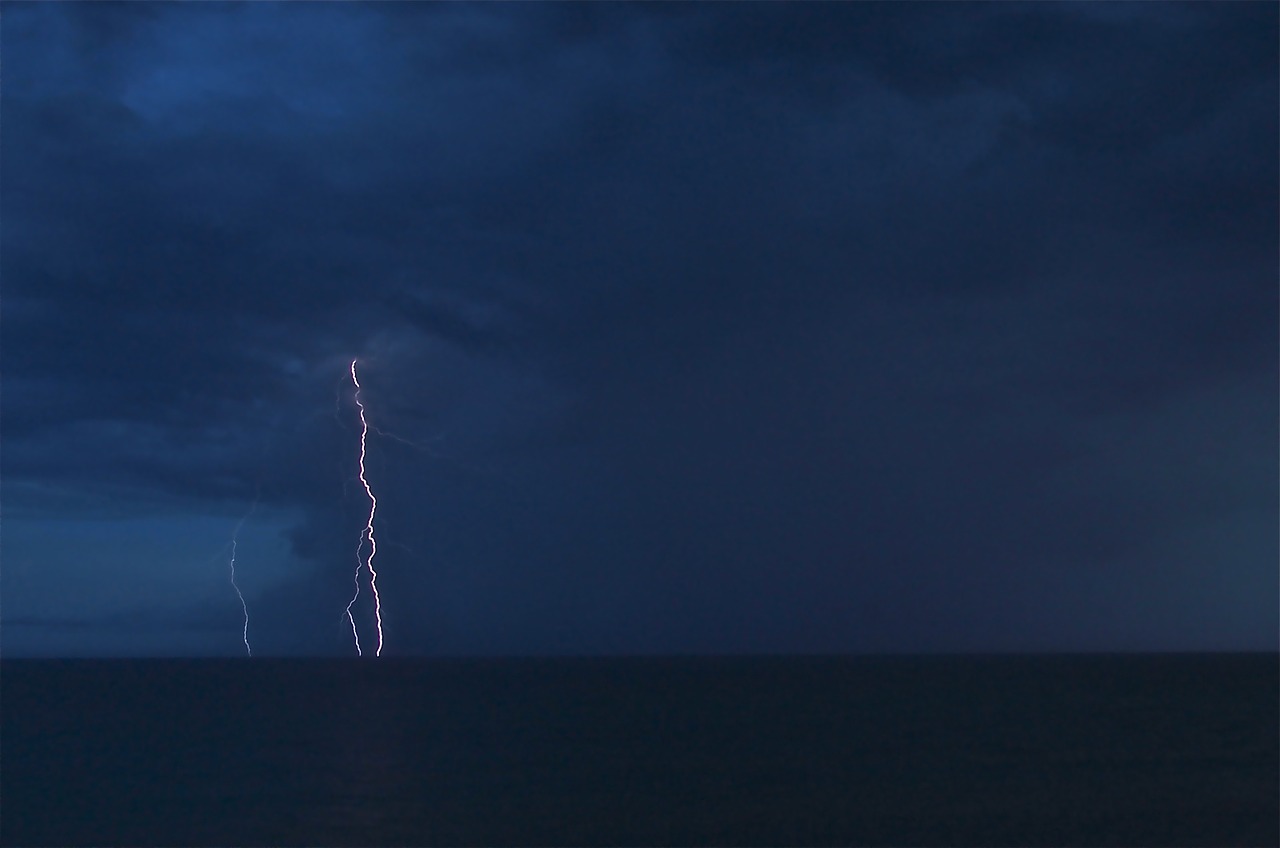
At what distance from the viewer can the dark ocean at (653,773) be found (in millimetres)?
30281

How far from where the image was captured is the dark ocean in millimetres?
30281

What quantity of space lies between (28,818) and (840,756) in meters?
28.3

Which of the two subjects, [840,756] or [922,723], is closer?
[840,756]

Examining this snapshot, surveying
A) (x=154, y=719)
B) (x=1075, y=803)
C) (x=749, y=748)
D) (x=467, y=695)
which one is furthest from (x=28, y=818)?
(x=467, y=695)

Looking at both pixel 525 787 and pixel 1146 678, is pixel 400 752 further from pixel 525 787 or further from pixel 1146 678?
pixel 1146 678

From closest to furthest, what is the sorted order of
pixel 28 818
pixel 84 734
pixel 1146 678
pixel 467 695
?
pixel 28 818 < pixel 84 734 < pixel 467 695 < pixel 1146 678

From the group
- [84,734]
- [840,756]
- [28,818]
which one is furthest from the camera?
[84,734]

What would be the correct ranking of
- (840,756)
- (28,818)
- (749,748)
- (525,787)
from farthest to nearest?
(749,748)
(840,756)
(525,787)
(28,818)

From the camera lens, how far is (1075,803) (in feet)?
112

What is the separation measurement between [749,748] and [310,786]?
18377 millimetres

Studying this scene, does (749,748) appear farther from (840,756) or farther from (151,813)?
(151,813)

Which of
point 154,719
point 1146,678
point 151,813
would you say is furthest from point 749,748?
point 1146,678

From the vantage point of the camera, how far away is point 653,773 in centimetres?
4134

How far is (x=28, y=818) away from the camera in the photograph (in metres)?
34.0
